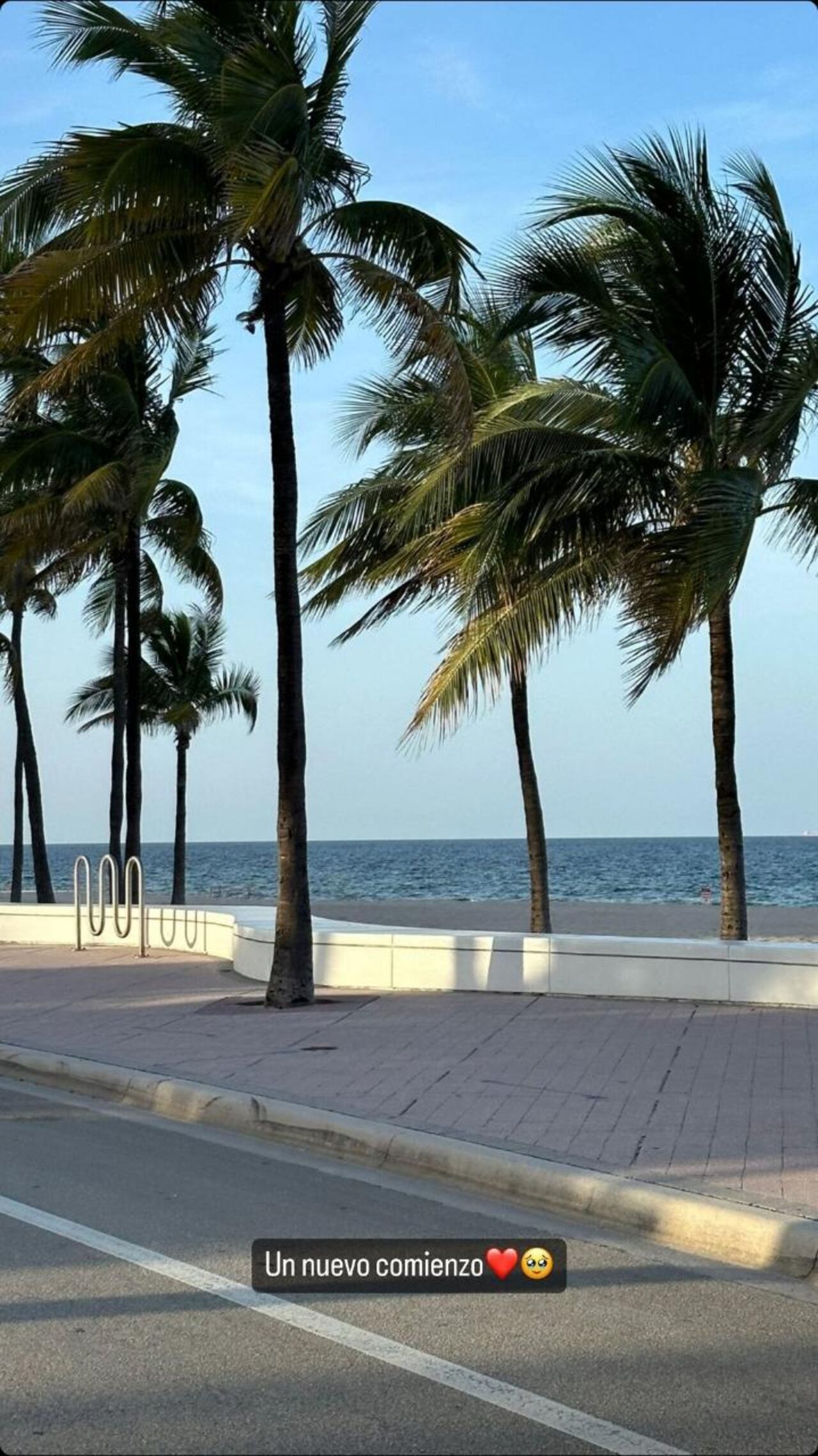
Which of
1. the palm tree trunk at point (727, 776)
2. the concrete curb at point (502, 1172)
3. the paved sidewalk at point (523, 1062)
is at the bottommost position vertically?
the concrete curb at point (502, 1172)

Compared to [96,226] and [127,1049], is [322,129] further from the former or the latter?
[127,1049]

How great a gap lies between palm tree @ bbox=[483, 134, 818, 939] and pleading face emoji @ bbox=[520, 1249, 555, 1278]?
28.4ft

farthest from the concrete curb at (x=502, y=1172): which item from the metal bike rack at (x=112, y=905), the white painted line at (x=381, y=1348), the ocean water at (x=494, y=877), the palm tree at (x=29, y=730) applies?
the ocean water at (x=494, y=877)

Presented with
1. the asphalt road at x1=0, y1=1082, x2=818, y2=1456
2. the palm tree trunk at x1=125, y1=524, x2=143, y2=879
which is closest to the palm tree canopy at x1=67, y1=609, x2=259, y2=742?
the palm tree trunk at x1=125, y1=524, x2=143, y2=879

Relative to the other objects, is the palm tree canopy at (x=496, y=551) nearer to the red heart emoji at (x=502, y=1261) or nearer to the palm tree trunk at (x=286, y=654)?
the palm tree trunk at (x=286, y=654)

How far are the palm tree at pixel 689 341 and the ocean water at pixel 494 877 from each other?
153ft

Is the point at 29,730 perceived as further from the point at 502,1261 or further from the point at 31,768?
the point at 502,1261

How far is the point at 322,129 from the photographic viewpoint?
13492 millimetres

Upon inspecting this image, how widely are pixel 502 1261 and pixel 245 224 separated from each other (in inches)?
348

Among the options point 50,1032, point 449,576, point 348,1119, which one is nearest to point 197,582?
point 449,576

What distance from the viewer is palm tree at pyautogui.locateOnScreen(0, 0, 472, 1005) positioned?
12633mm

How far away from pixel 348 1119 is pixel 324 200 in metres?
8.88

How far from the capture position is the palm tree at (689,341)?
14.6 metres

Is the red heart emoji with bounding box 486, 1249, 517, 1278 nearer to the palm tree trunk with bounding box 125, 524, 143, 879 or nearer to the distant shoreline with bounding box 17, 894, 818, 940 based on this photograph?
the palm tree trunk with bounding box 125, 524, 143, 879
